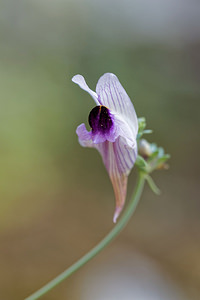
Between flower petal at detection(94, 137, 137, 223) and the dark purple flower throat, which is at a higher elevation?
the dark purple flower throat

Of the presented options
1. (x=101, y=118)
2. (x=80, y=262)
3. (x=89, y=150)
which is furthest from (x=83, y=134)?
A: (x=89, y=150)

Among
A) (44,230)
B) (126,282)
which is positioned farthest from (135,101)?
(126,282)

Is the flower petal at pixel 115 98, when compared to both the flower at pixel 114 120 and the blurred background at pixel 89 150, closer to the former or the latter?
the flower at pixel 114 120

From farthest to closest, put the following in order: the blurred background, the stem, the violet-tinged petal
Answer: the blurred background → the violet-tinged petal → the stem

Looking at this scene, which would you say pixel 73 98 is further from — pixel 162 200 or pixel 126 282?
pixel 126 282

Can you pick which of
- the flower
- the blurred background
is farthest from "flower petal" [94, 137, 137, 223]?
the blurred background

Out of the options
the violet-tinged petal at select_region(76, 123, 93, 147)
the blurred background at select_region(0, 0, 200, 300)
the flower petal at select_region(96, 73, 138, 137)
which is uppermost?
the flower petal at select_region(96, 73, 138, 137)

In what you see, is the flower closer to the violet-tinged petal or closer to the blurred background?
the violet-tinged petal

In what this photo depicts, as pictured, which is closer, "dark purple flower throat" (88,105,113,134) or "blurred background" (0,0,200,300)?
"dark purple flower throat" (88,105,113,134)
